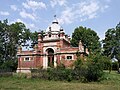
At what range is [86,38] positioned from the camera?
196 ft

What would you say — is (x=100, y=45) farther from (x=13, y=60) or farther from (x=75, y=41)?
(x=13, y=60)

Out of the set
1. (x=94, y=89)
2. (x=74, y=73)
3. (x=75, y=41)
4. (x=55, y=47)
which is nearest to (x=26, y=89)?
Answer: (x=94, y=89)

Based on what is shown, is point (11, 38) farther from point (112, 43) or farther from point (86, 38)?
point (112, 43)

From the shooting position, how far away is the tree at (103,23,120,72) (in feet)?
193

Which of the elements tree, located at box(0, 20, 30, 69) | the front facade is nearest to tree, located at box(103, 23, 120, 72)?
the front facade

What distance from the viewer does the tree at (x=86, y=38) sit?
59312 mm

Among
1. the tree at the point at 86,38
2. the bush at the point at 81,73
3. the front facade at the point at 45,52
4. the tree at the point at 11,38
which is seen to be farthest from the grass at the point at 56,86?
the tree at the point at 11,38

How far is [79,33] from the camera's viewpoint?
60469mm

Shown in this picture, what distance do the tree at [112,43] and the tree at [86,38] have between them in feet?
7.18

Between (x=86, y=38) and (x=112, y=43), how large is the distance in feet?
22.5

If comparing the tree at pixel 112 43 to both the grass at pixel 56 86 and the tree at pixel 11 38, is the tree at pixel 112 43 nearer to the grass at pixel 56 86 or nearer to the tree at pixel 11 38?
the tree at pixel 11 38

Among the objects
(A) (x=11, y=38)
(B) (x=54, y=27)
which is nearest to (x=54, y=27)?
(B) (x=54, y=27)

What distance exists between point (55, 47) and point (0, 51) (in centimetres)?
2251

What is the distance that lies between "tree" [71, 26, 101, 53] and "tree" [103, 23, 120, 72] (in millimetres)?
2188
